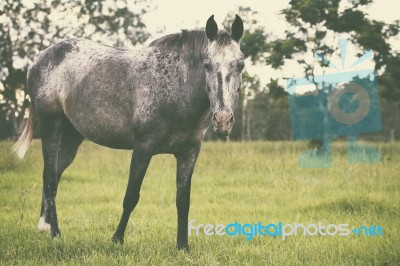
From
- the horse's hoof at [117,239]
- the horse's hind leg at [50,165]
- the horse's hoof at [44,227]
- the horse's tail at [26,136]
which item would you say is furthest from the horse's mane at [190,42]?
the horse's hoof at [44,227]

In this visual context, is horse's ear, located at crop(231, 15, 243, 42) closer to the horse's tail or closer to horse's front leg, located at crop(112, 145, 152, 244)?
horse's front leg, located at crop(112, 145, 152, 244)

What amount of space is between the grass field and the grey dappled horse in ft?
1.68

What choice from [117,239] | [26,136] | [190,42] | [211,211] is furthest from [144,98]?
[211,211]

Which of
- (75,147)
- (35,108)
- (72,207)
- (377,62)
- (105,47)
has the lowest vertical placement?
(72,207)

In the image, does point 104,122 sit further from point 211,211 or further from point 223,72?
point 211,211

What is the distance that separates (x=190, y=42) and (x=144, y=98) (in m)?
0.73

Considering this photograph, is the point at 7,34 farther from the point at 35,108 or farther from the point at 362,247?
the point at 362,247

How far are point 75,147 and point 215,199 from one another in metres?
3.01

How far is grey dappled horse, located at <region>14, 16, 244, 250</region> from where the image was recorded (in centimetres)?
369

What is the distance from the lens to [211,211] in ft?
21.7

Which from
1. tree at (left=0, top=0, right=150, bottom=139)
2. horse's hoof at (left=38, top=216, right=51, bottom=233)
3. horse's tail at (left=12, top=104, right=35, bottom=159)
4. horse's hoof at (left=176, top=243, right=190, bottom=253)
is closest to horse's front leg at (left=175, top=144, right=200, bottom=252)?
horse's hoof at (left=176, top=243, right=190, bottom=253)

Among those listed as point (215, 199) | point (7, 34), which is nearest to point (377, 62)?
point (215, 199)

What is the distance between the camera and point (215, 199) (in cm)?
764

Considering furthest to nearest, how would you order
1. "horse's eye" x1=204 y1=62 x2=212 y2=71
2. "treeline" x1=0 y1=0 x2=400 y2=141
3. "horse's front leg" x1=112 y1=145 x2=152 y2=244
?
"treeline" x1=0 y1=0 x2=400 y2=141
"horse's front leg" x1=112 y1=145 x2=152 y2=244
"horse's eye" x1=204 y1=62 x2=212 y2=71
